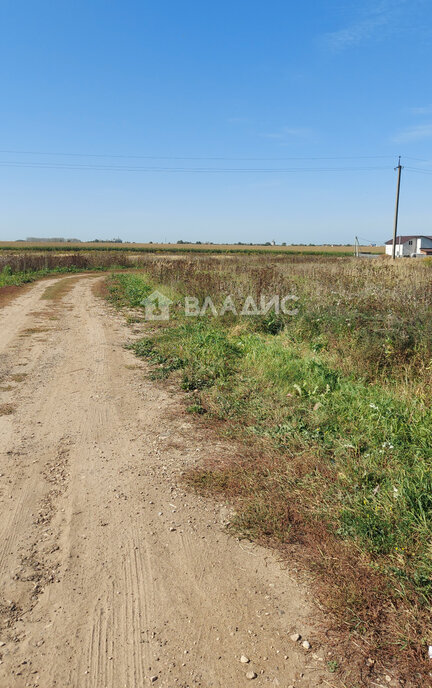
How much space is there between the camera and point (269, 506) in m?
3.39

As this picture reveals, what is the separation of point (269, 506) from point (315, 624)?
1.02 metres

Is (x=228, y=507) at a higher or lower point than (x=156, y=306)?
lower

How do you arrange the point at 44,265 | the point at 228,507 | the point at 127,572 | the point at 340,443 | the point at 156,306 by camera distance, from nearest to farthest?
1. the point at 127,572
2. the point at 228,507
3. the point at 340,443
4. the point at 156,306
5. the point at 44,265

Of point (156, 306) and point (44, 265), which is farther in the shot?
point (44, 265)

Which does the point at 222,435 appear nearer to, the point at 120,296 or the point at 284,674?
the point at 284,674

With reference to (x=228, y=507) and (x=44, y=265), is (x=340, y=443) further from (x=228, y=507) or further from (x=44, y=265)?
(x=44, y=265)

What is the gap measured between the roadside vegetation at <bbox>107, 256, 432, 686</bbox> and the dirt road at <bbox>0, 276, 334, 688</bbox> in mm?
293

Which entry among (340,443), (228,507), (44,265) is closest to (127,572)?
(228,507)

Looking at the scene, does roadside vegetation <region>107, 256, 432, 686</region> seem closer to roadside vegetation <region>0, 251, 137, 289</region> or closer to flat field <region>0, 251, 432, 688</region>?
flat field <region>0, 251, 432, 688</region>

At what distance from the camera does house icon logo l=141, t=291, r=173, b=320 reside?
12.5 metres

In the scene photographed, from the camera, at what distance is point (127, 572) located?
112 inches

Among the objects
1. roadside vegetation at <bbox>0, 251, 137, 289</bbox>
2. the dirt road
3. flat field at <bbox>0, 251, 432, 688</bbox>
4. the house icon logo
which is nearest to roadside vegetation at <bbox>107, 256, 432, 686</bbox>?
flat field at <bbox>0, 251, 432, 688</bbox>

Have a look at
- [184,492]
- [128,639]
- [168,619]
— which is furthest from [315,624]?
[184,492]

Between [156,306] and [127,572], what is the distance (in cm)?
1139
